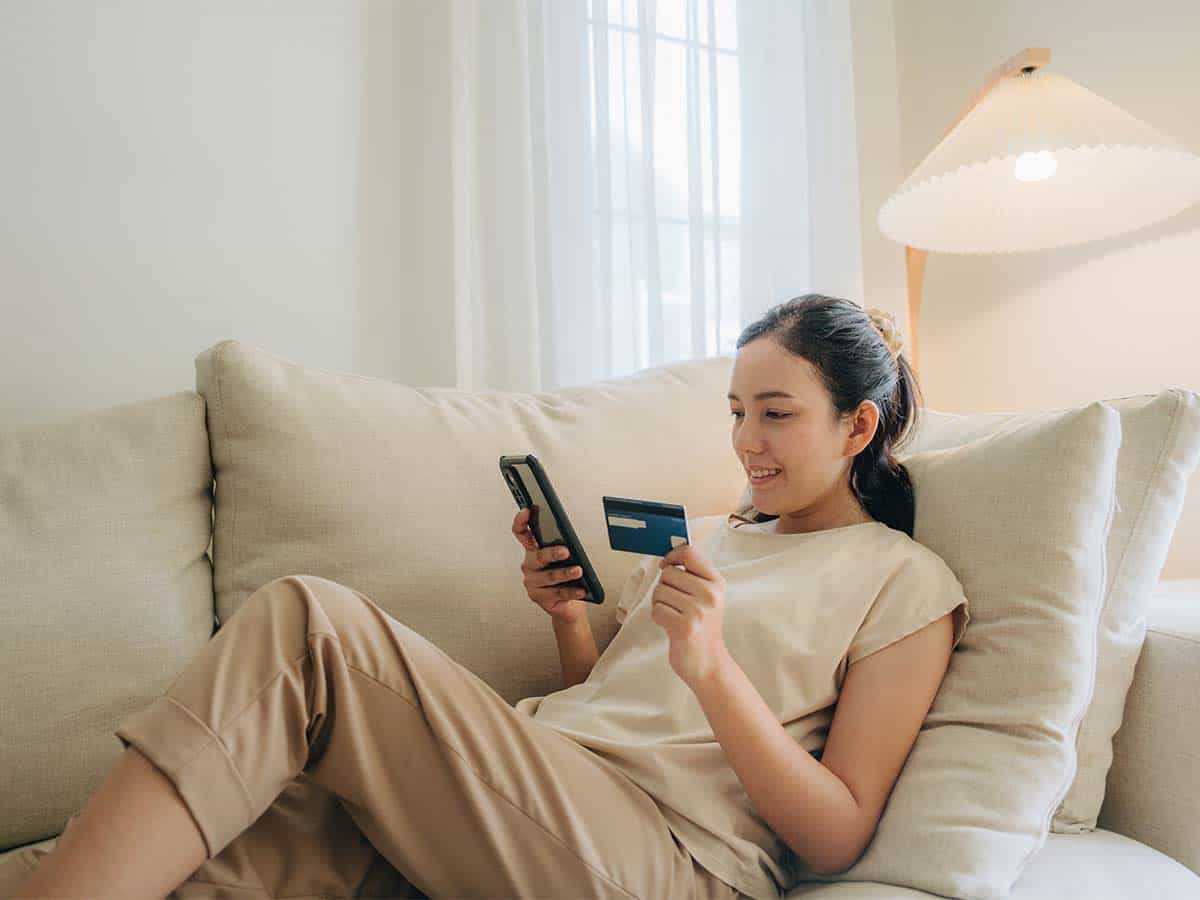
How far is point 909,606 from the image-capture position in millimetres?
959

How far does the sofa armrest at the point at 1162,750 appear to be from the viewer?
0.95m

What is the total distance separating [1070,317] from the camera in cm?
200

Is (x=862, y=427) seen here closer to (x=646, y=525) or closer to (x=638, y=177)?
(x=646, y=525)

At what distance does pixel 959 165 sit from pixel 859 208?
22.5 inches

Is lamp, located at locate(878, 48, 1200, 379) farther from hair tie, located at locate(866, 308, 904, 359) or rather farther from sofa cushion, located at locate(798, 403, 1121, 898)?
sofa cushion, located at locate(798, 403, 1121, 898)

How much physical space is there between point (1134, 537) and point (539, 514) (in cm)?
68

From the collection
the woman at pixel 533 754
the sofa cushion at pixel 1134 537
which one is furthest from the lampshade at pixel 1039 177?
the woman at pixel 533 754

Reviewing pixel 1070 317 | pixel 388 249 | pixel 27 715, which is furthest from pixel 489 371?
pixel 1070 317

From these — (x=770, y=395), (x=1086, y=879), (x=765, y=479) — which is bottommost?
(x=1086, y=879)

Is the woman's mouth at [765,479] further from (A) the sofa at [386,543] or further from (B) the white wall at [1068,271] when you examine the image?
(B) the white wall at [1068,271]

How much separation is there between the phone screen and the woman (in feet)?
0.57

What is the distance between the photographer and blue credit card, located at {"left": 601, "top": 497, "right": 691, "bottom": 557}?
0.91 meters

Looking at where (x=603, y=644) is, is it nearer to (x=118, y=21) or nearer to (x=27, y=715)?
(x=27, y=715)

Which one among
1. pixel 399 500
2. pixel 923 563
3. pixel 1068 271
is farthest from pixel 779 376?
pixel 1068 271
